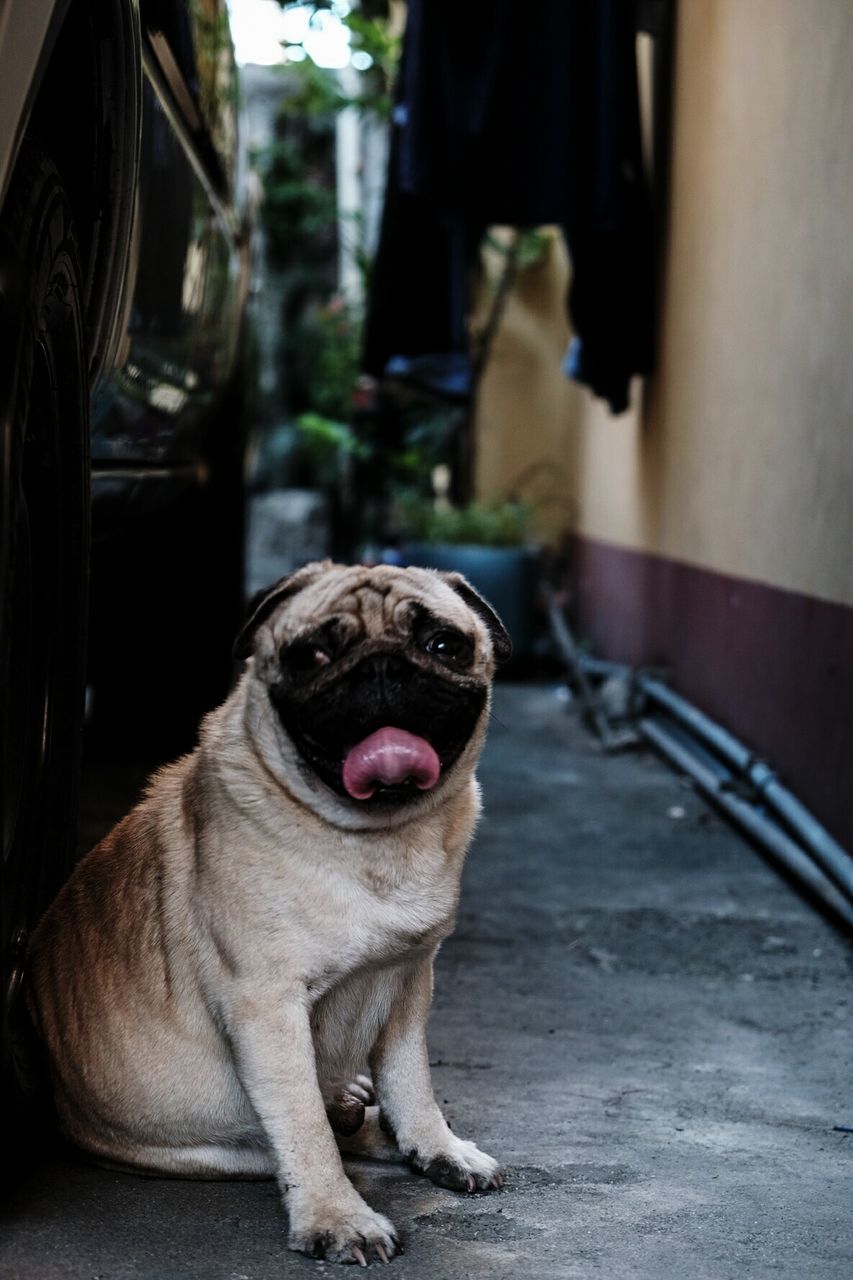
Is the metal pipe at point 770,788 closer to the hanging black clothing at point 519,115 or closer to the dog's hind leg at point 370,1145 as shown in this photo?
the dog's hind leg at point 370,1145

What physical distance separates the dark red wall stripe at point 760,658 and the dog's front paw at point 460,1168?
1897 mm

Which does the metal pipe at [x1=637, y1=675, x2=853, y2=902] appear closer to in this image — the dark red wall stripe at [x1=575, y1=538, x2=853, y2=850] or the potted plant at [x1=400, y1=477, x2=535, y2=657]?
the dark red wall stripe at [x1=575, y1=538, x2=853, y2=850]

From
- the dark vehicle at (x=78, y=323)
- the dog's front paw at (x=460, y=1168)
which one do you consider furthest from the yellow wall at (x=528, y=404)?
the dog's front paw at (x=460, y=1168)

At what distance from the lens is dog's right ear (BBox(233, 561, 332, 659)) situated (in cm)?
209

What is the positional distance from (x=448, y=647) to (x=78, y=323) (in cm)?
68

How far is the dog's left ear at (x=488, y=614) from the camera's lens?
218 centimetres

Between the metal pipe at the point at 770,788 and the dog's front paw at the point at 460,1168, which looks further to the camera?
the metal pipe at the point at 770,788

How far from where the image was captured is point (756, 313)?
4.91m

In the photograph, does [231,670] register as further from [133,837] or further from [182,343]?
[133,837]

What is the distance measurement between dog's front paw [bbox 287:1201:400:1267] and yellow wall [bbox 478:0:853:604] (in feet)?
8.10

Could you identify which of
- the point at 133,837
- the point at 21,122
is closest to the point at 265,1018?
the point at 133,837

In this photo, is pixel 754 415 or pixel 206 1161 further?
pixel 754 415

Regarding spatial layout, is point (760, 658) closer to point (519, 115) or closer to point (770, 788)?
point (770, 788)

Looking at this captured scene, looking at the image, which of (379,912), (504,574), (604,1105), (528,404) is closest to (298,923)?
(379,912)
